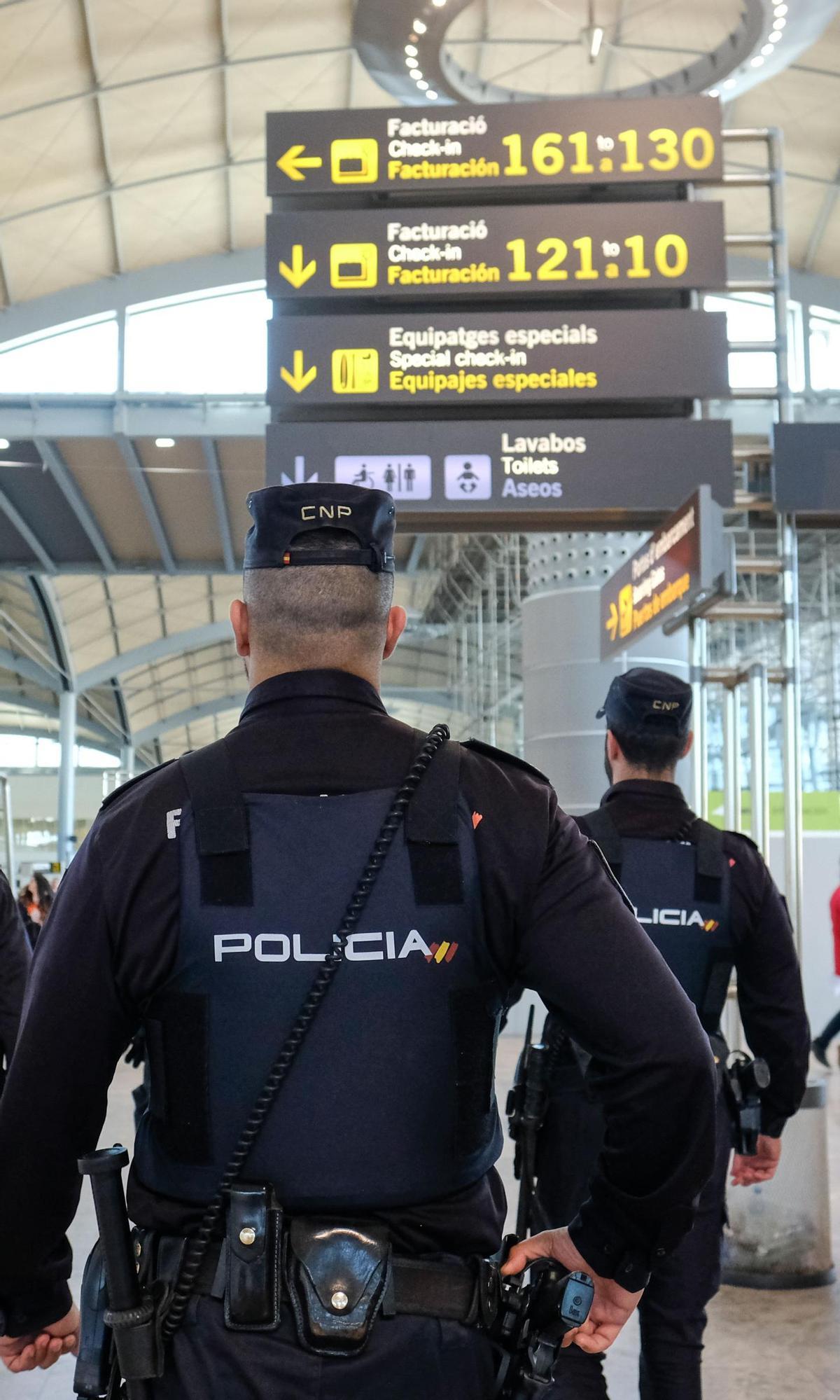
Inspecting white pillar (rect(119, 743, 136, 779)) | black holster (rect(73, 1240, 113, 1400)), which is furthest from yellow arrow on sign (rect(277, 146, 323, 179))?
white pillar (rect(119, 743, 136, 779))

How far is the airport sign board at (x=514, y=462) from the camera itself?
5793 mm

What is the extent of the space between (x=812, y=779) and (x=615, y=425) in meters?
21.8

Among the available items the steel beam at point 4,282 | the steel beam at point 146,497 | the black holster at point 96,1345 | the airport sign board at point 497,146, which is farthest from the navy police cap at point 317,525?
the steel beam at point 4,282

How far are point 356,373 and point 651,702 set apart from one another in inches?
123

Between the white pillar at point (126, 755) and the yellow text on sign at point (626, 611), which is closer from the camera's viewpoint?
the yellow text on sign at point (626, 611)

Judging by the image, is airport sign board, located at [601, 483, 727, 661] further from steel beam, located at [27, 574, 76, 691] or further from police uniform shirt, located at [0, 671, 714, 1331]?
steel beam, located at [27, 574, 76, 691]

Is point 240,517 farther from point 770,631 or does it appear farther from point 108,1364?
point 108,1364

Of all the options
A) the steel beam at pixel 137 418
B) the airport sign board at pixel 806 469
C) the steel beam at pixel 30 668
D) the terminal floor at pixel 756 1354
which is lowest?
the terminal floor at pixel 756 1354

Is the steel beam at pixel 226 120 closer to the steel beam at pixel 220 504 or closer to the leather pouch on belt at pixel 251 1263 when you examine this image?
the steel beam at pixel 220 504

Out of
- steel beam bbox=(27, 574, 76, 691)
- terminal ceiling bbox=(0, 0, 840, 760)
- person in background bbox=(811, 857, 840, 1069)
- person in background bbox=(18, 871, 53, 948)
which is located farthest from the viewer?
steel beam bbox=(27, 574, 76, 691)

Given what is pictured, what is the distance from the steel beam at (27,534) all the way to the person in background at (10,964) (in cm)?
1479

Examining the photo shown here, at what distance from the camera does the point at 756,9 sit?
7.25 m

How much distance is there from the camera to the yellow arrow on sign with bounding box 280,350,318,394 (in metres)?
5.96

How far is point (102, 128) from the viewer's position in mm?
16547
